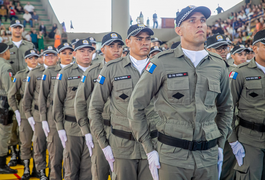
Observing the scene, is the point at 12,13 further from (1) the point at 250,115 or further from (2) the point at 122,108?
(1) the point at 250,115

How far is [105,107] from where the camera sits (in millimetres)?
3115

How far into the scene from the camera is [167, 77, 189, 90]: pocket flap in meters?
1.83

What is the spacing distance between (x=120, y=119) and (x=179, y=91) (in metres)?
0.90

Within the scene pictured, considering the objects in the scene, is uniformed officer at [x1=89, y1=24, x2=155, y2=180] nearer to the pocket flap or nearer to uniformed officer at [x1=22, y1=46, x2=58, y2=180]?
the pocket flap

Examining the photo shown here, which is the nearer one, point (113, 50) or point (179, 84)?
point (179, 84)

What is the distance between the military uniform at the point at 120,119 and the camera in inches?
99.5

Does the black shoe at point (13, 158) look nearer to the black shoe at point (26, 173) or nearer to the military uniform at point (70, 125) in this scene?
the black shoe at point (26, 173)

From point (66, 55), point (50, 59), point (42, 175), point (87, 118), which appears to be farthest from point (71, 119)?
point (50, 59)

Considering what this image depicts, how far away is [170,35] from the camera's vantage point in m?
22.8

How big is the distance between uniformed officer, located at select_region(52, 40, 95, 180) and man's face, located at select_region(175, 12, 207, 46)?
2.21m

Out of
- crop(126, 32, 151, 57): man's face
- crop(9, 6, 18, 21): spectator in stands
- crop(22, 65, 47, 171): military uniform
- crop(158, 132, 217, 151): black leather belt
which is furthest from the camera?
crop(9, 6, 18, 21): spectator in stands

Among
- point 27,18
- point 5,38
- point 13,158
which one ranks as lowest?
point 13,158

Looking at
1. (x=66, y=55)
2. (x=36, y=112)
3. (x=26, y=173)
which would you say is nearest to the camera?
(x=66, y=55)

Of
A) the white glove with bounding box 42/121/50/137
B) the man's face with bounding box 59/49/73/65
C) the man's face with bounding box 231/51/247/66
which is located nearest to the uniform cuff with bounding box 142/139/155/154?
the white glove with bounding box 42/121/50/137
